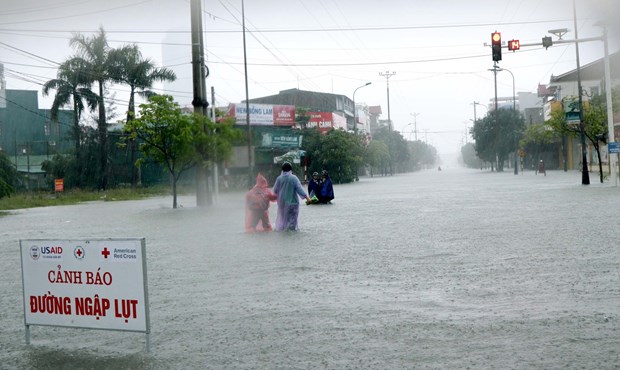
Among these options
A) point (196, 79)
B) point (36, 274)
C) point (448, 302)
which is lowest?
point (448, 302)

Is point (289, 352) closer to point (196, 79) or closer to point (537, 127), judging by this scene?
point (196, 79)

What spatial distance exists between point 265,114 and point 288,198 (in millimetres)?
55223

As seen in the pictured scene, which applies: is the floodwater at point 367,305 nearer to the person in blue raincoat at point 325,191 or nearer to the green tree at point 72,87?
the person in blue raincoat at point 325,191

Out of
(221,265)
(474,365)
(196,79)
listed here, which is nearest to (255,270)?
(221,265)

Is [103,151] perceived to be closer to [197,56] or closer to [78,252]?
[197,56]

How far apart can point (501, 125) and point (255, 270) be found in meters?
92.6

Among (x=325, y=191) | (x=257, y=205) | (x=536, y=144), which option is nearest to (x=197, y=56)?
(x=325, y=191)

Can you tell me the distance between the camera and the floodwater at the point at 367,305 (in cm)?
552

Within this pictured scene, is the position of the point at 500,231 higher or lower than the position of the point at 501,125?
lower

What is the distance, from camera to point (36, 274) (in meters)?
A: 6.06

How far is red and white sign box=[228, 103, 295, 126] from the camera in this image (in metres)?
69.2

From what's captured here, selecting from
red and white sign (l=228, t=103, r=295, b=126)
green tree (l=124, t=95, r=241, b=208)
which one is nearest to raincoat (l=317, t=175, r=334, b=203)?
green tree (l=124, t=95, r=241, b=208)

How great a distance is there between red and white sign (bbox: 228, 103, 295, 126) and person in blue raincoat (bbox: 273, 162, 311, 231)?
50.9 m

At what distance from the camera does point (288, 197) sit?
650 inches
